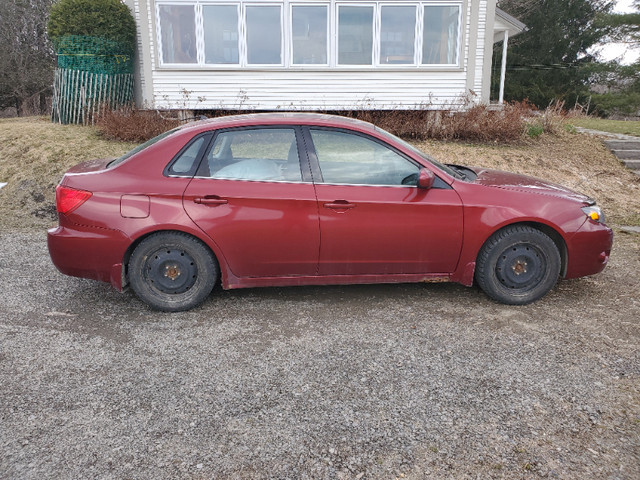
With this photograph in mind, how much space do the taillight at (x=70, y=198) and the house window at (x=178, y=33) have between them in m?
9.76

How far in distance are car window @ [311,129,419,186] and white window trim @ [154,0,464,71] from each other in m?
9.36

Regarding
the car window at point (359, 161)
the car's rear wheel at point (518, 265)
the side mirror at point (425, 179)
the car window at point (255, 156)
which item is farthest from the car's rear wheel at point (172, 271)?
the car's rear wheel at point (518, 265)

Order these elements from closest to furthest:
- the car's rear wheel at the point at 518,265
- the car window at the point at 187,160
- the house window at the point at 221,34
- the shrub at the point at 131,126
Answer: the car window at the point at 187,160, the car's rear wheel at the point at 518,265, the shrub at the point at 131,126, the house window at the point at 221,34

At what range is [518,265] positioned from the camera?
450cm

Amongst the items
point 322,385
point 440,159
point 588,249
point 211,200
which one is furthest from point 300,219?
point 440,159

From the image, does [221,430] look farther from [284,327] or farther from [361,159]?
[361,159]

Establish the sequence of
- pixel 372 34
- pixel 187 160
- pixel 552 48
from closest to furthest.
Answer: pixel 187 160, pixel 372 34, pixel 552 48

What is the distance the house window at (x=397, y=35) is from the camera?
42.9 feet

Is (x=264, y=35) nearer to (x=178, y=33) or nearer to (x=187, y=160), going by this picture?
(x=178, y=33)

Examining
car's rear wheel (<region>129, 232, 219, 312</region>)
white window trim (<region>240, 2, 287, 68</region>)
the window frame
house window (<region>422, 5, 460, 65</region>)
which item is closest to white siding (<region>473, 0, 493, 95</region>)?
house window (<region>422, 5, 460, 65</region>)

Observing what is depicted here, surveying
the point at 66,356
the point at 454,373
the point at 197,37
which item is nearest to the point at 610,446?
the point at 454,373

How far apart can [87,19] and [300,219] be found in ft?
35.7

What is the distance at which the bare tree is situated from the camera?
19781 millimetres

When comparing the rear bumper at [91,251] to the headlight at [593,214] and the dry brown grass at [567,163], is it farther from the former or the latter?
the dry brown grass at [567,163]
